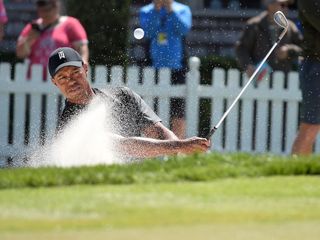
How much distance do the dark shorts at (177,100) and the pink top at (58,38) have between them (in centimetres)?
104

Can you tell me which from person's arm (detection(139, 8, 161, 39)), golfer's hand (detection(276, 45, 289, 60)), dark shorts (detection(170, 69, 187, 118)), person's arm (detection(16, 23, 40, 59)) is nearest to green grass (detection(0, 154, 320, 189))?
dark shorts (detection(170, 69, 187, 118))

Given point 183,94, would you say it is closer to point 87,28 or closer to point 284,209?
point 87,28

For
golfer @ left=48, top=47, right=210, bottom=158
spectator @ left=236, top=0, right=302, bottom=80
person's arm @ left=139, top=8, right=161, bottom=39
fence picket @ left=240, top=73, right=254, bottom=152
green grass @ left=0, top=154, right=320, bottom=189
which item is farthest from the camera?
spectator @ left=236, top=0, right=302, bottom=80

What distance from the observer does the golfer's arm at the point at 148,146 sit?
904 centimetres

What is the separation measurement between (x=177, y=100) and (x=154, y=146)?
187 inches

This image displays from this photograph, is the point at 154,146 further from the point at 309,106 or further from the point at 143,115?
the point at 309,106

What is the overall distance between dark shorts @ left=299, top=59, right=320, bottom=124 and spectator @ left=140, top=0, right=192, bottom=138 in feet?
8.97

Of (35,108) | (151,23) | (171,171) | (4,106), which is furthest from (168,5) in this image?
(171,171)

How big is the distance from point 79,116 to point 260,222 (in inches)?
136

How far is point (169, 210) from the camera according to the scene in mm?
6516

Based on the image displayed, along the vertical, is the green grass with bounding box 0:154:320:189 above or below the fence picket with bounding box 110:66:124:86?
above

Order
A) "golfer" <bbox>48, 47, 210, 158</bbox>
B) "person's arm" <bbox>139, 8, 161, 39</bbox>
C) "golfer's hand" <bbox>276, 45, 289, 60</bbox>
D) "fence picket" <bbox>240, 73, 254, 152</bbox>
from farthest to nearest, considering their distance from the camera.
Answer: "golfer's hand" <bbox>276, 45, 289, 60</bbox> < "fence picket" <bbox>240, 73, 254, 152</bbox> < "person's arm" <bbox>139, 8, 161, 39</bbox> < "golfer" <bbox>48, 47, 210, 158</bbox>

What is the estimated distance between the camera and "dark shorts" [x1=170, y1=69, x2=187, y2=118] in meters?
13.8

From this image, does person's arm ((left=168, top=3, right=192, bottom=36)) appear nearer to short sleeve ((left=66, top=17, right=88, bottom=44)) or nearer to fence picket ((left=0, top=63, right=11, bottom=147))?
short sleeve ((left=66, top=17, right=88, bottom=44))
